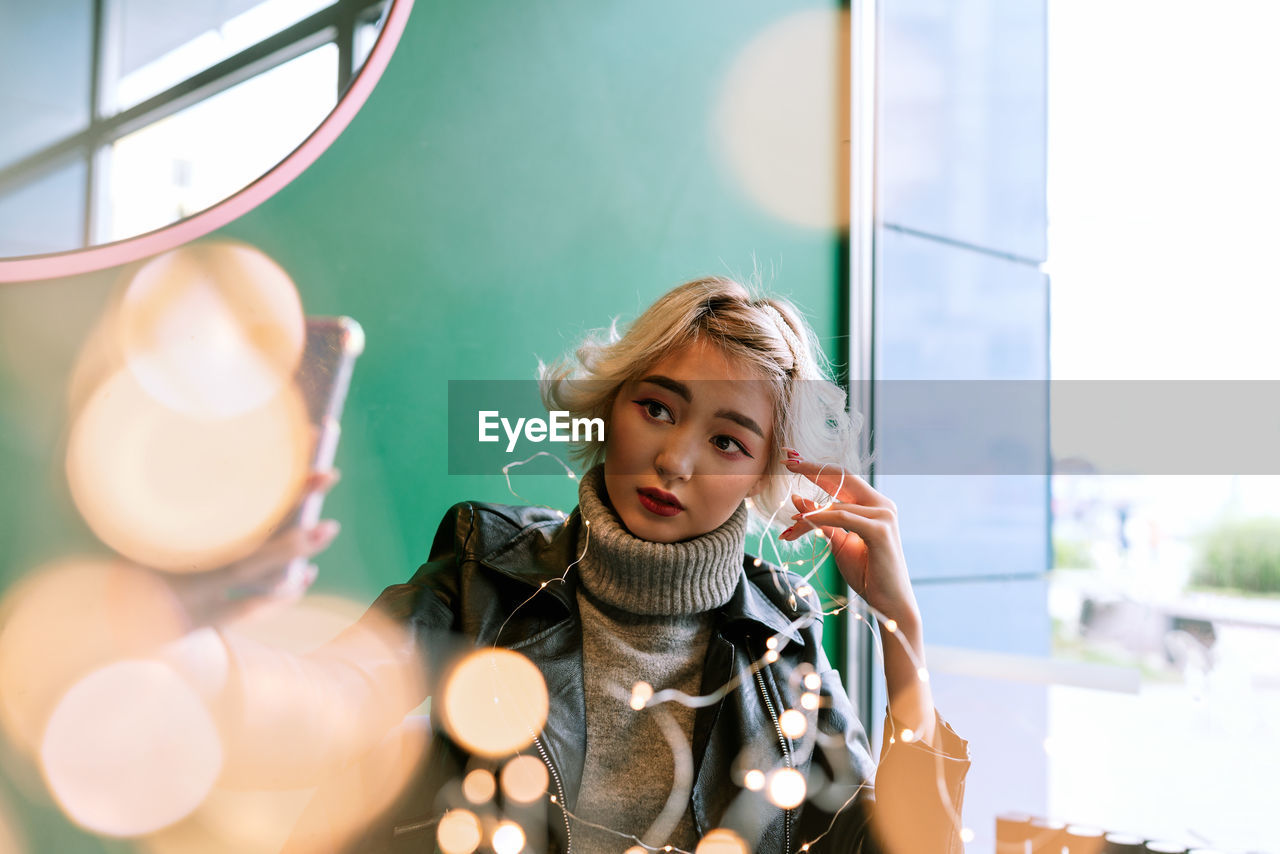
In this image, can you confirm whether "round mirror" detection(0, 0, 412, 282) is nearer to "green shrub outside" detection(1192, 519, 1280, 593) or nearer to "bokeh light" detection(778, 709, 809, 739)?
"bokeh light" detection(778, 709, 809, 739)

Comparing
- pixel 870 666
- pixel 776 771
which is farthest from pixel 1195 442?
pixel 776 771

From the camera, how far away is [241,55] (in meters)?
0.49

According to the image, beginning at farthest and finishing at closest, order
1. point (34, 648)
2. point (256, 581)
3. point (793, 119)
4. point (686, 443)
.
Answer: point (793, 119), point (686, 443), point (34, 648), point (256, 581)

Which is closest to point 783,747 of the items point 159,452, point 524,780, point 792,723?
point 792,723

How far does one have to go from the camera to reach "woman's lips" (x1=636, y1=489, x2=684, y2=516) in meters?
0.94

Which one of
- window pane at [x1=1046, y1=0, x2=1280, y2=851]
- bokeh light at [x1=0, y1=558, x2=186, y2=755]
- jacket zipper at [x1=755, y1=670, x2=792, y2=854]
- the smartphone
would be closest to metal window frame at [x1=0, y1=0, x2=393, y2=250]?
the smartphone

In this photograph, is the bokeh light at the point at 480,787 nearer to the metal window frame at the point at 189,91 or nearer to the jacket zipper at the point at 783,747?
the jacket zipper at the point at 783,747

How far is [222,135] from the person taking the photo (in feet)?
1.60

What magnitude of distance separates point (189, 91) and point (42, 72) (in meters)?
0.07

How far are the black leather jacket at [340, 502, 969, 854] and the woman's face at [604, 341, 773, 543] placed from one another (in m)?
0.10

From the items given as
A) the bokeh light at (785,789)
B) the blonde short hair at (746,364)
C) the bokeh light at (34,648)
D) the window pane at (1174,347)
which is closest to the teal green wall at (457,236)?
the bokeh light at (34,648)

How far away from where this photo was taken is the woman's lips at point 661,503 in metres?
0.94

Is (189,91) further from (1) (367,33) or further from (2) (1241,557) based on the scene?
(2) (1241,557)
